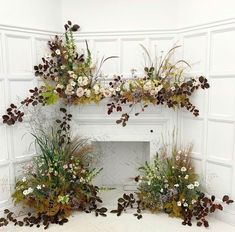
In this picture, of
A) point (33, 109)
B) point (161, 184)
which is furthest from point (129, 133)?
point (33, 109)

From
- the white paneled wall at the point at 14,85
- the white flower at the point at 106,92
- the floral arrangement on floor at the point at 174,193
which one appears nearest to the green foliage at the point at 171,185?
the floral arrangement on floor at the point at 174,193

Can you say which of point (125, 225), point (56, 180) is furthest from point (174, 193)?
point (56, 180)

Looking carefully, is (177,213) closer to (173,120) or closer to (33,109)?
(173,120)

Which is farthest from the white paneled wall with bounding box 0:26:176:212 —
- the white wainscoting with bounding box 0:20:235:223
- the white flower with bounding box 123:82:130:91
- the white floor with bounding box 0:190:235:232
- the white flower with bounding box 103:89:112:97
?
the white floor with bounding box 0:190:235:232

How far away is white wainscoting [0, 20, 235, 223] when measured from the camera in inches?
95.1

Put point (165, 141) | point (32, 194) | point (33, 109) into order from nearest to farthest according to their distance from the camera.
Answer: point (32, 194) → point (33, 109) → point (165, 141)

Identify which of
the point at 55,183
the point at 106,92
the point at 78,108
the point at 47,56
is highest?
the point at 47,56

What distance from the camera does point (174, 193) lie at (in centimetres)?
256

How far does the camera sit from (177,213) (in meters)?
2.53

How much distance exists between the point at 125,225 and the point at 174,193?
1.76 feet

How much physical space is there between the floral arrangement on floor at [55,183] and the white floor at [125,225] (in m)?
0.07

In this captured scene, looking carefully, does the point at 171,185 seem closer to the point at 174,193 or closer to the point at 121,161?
the point at 174,193

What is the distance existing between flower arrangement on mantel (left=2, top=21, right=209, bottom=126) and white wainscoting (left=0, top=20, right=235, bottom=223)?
0.09 metres

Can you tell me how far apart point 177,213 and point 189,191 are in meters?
0.23
